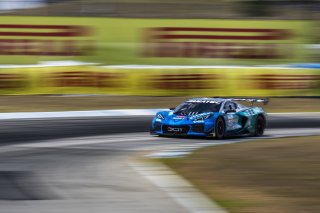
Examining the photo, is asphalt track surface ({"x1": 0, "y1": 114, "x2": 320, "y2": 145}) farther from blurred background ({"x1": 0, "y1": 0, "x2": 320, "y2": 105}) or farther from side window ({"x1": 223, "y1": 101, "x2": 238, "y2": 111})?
blurred background ({"x1": 0, "y1": 0, "x2": 320, "y2": 105})

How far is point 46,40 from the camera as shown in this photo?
2489cm

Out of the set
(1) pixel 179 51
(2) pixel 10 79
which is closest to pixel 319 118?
(1) pixel 179 51

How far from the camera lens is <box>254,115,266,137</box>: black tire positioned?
18273 mm

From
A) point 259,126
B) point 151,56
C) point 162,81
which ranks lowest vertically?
point 259,126

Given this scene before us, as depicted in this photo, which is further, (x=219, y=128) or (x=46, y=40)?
(x=46, y=40)

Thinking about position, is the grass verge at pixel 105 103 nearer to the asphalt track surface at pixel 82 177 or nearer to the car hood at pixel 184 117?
the car hood at pixel 184 117

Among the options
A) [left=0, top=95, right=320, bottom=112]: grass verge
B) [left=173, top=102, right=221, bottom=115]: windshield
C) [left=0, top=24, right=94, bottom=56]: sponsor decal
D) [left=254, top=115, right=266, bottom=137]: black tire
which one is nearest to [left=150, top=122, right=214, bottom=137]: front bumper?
[left=173, top=102, right=221, bottom=115]: windshield

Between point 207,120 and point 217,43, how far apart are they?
902 centimetres

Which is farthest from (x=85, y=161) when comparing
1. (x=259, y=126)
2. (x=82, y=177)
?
(x=259, y=126)

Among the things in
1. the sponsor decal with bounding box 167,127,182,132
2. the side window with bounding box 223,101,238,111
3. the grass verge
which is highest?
the side window with bounding box 223,101,238,111

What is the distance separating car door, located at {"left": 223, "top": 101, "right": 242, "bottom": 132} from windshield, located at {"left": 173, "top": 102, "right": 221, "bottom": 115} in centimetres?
23

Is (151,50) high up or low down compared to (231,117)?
up

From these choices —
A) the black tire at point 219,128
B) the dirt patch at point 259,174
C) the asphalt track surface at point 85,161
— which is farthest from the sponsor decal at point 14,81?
the dirt patch at point 259,174

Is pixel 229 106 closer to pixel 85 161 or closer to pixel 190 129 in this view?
pixel 190 129
